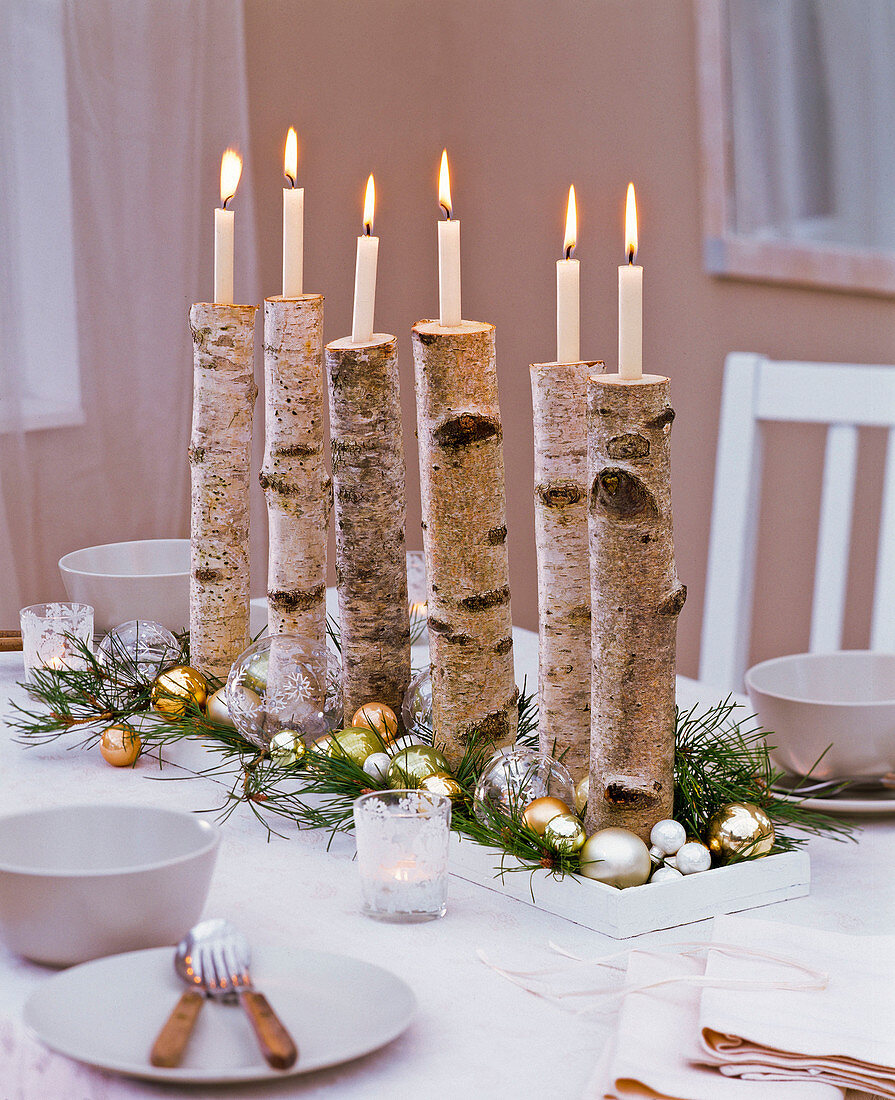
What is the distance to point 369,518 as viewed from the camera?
84 cm

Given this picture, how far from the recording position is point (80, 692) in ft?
3.21

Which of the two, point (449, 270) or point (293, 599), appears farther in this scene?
point (293, 599)

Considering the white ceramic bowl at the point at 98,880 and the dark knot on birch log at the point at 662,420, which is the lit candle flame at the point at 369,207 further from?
the white ceramic bowl at the point at 98,880

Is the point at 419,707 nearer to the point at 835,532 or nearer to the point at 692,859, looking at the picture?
the point at 692,859

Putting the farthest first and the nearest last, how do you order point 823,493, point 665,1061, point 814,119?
1. point 814,119
2. point 823,493
3. point 665,1061

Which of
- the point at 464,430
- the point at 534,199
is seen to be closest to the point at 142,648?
the point at 464,430

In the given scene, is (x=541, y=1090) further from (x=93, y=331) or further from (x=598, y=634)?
(x=93, y=331)

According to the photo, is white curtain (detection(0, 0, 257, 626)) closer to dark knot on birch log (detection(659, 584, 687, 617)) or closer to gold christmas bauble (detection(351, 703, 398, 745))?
gold christmas bauble (detection(351, 703, 398, 745))

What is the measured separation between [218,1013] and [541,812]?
234mm

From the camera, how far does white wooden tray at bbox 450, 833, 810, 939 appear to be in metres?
0.64

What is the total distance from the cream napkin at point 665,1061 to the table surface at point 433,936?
1 cm

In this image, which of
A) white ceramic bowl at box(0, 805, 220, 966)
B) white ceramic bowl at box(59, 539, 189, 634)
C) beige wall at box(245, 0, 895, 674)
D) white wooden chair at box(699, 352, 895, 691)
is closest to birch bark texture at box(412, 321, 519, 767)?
white ceramic bowl at box(0, 805, 220, 966)

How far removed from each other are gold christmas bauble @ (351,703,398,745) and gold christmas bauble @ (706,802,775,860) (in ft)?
0.75

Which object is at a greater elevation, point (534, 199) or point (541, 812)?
point (534, 199)
